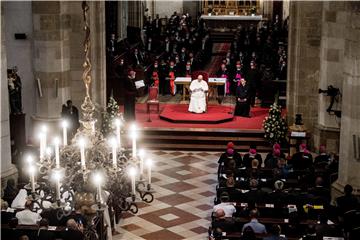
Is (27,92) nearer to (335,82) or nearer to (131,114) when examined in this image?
(131,114)

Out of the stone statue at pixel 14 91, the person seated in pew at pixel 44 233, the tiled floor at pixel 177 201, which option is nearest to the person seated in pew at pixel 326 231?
the tiled floor at pixel 177 201

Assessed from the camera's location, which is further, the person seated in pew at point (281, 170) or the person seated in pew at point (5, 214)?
the person seated in pew at point (281, 170)

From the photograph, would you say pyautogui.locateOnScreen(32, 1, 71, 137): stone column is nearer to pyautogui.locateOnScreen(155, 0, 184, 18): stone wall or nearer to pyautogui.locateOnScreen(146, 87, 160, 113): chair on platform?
pyautogui.locateOnScreen(146, 87, 160, 113): chair on platform

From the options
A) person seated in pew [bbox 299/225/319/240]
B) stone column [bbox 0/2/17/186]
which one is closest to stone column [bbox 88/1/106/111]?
stone column [bbox 0/2/17/186]

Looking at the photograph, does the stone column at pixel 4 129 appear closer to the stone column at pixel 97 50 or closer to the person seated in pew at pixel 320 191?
the stone column at pixel 97 50

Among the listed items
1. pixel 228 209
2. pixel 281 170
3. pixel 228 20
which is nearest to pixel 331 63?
pixel 281 170

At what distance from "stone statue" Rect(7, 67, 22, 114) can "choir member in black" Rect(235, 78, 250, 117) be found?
7.13 m

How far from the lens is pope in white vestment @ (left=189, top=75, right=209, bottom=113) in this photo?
25.2 metres

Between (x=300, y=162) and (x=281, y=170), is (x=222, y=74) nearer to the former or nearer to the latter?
(x=300, y=162)

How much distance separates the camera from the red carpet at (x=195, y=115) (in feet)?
80.5

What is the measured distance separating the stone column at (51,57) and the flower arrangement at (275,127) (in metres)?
5.91

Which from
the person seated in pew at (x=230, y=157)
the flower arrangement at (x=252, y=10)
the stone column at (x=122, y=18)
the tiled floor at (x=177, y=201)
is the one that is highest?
the flower arrangement at (x=252, y=10)

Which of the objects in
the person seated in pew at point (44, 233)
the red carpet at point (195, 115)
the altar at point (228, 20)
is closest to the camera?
the person seated in pew at point (44, 233)

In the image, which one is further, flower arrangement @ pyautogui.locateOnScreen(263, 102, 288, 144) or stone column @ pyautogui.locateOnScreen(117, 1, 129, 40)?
stone column @ pyautogui.locateOnScreen(117, 1, 129, 40)
